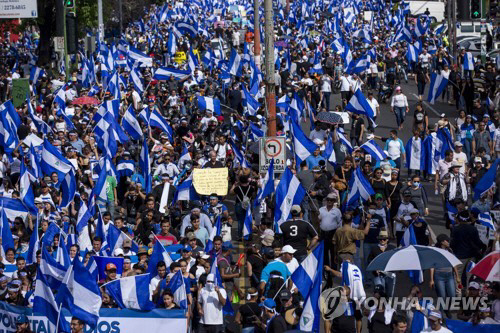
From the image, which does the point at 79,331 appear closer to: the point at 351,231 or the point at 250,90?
the point at 351,231

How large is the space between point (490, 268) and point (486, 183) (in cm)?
600

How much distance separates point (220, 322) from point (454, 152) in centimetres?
874

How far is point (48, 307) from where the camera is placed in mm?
14484

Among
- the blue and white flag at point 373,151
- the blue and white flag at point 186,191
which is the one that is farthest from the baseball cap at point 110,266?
the blue and white flag at point 373,151

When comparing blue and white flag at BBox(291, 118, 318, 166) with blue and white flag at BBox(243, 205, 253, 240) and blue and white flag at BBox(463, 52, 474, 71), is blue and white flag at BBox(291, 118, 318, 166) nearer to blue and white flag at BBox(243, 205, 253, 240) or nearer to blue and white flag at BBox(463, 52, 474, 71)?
blue and white flag at BBox(243, 205, 253, 240)

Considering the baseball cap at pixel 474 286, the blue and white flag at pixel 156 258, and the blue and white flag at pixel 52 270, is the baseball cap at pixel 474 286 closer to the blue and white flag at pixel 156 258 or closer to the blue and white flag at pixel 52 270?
the blue and white flag at pixel 156 258

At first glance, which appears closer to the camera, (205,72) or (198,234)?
(198,234)

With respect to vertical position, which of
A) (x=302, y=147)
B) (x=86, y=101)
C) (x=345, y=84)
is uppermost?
(x=345, y=84)

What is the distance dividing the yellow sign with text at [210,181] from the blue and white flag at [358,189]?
236 cm

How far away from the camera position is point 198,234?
1898cm

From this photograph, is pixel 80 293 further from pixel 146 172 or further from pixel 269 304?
pixel 146 172

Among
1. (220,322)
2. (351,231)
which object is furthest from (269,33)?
(220,322)

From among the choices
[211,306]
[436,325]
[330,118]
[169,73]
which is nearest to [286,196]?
[211,306]

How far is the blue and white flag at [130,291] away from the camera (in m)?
14.9
